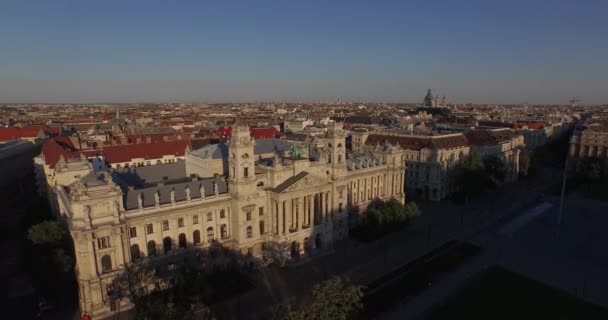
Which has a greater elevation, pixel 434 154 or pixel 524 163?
pixel 434 154

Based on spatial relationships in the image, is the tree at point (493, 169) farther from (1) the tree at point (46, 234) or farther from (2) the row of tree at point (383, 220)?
(1) the tree at point (46, 234)

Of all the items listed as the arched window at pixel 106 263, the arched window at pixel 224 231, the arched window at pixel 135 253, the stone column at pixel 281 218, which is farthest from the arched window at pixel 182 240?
Answer: the stone column at pixel 281 218

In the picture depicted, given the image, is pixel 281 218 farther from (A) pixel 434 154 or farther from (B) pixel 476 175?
(B) pixel 476 175

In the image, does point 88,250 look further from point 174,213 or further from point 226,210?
point 226,210

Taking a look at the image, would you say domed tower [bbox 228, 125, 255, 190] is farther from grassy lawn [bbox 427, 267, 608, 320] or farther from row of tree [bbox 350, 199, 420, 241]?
grassy lawn [bbox 427, 267, 608, 320]

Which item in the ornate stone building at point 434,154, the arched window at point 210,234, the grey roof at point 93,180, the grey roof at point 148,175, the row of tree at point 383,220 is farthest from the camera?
the ornate stone building at point 434,154

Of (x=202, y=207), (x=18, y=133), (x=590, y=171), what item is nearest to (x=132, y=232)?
(x=202, y=207)
